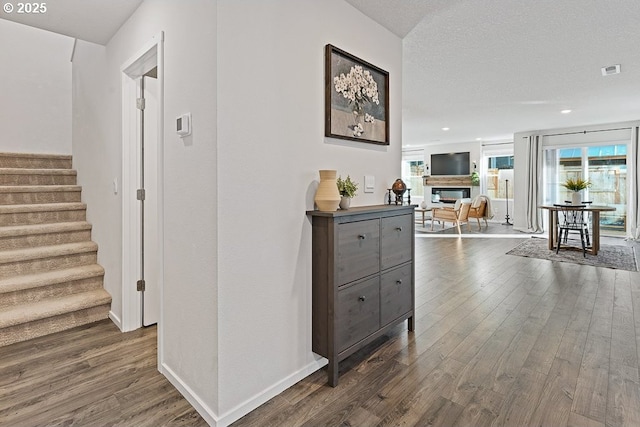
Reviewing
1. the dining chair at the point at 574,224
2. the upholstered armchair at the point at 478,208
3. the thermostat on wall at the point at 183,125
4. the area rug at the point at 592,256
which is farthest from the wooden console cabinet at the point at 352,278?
the upholstered armchair at the point at 478,208

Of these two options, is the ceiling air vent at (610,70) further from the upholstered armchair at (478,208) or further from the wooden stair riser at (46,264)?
the wooden stair riser at (46,264)

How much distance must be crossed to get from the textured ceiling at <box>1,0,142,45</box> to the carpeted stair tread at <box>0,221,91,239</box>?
1646mm

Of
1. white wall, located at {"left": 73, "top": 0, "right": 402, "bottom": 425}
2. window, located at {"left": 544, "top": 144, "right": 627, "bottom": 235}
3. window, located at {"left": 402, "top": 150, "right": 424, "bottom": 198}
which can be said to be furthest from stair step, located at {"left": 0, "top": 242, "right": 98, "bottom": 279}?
window, located at {"left": 402, "top": 150, "right": 424, "bottom": 198}

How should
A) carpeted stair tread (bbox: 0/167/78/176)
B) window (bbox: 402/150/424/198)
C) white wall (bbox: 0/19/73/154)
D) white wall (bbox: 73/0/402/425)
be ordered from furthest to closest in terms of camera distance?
window (bbox: 402/150/424/198) < white wall (bbox: 0/19/73/154) < carpeted stair tread (bbox: 0/167/78/176) < white wall (bbox: 73/0/402/425)

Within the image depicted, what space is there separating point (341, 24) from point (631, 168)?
7979 millimetres

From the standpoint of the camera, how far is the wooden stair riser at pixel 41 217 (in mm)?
3115

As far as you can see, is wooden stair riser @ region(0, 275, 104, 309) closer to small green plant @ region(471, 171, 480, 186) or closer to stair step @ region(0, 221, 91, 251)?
stair step @ region(0, 221, 91, 251)

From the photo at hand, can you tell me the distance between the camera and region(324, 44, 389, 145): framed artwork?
7.00 feet

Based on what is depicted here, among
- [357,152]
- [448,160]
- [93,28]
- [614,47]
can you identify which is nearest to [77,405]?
[357,152]

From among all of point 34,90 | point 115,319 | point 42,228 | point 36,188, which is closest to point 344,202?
point 115,319

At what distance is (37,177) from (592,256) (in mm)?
7723

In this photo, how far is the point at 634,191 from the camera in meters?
7.08

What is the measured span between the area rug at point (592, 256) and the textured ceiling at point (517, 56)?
7.97 ft

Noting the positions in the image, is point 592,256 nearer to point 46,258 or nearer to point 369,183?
point 369,183
